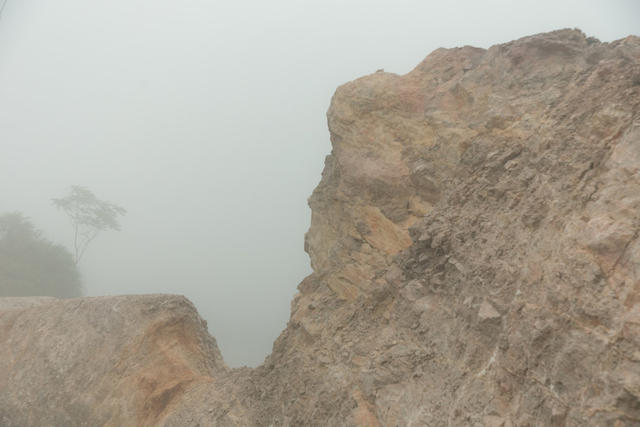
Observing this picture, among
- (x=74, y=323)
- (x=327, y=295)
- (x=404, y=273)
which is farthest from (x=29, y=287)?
(x=404, y=273)

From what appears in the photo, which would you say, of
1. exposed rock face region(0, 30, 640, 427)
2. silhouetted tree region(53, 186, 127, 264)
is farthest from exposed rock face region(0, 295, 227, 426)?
silhouetted tree region(53, 186, 127, 264)

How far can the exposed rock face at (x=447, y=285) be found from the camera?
10.5 feet

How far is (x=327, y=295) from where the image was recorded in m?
6.78

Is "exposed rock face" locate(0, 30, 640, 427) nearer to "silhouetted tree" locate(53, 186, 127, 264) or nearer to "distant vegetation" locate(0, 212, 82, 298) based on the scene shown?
"distant vegetation" locate(0, 212, 82, 298)

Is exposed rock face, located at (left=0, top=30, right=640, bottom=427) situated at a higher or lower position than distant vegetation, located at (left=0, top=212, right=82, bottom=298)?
lower

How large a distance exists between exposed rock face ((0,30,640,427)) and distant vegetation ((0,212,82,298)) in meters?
24.0

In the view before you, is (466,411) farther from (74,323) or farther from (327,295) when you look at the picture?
(74,323)

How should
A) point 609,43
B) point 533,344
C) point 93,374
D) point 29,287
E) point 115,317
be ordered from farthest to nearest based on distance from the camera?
point 29,287 < point 115,317 < point 93,374 < point 609,43 < point 533,344

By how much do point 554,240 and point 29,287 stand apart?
33794 millimetres

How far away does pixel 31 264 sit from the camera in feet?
98.2

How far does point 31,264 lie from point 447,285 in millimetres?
34191

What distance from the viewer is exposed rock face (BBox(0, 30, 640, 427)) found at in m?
3.20

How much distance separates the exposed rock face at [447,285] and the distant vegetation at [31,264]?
2404cm

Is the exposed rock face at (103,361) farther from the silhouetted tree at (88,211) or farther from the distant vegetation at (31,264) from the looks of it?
the silhouetted tree at (88,211)
